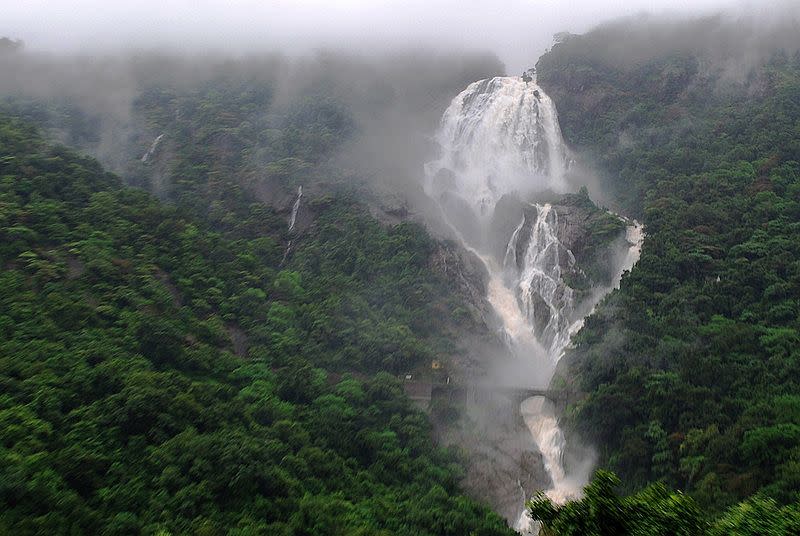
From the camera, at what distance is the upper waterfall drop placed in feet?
218

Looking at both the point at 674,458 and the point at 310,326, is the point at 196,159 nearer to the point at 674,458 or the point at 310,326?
the point at 310,326

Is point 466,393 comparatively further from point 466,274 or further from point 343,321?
point 466,274

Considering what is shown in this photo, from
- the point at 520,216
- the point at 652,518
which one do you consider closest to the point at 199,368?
the point at 652,518

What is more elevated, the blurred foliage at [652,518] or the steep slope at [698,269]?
the blurred foliage at [652,518]

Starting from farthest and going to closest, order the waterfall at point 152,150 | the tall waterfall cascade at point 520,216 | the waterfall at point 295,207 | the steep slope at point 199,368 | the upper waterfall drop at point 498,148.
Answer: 1. the upper waterfall drop at point 498,148
2. the waterfall at point 152,150
3. the waterfall at point 295,207
4. the tall waterfall cascade at point 520,216
5. the steep slope at point 199,368

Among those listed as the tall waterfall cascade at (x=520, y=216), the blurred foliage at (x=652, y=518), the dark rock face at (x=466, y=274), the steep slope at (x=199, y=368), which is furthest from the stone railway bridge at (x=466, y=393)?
the blurred foliage at (x=652, y=518)

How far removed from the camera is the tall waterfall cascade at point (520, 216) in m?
45.8

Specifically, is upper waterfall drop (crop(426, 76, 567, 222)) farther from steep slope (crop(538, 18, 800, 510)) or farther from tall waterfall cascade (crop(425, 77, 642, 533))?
steep slope (crop(538, 18, 800, 510))

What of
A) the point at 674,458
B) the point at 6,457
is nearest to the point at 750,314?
the point at 674,458

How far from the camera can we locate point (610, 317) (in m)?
42.7

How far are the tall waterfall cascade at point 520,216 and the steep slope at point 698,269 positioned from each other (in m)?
3.02

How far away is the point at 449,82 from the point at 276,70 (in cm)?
2305

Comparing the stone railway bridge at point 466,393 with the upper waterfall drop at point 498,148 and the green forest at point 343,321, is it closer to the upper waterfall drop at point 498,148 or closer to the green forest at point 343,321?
the green forest at point 343,321

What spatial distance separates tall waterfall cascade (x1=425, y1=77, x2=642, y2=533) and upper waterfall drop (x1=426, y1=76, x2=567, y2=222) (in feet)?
0.34
